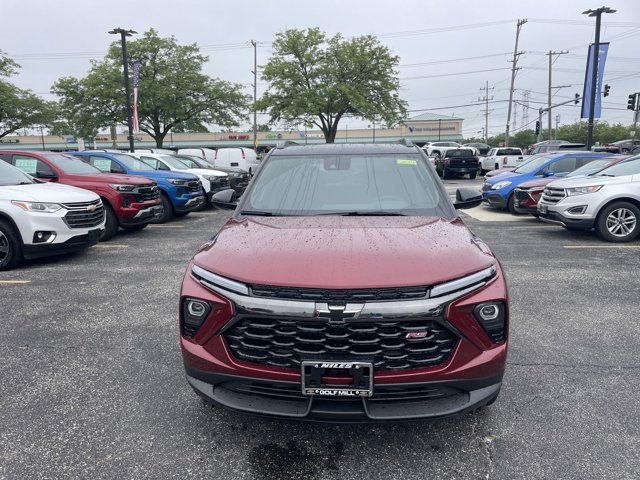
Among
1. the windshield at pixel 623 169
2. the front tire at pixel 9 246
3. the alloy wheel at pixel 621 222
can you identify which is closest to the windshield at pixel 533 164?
the windshield at pixel 623 169

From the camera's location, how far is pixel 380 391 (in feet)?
7.20

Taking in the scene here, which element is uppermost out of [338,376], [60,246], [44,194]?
[44,194]

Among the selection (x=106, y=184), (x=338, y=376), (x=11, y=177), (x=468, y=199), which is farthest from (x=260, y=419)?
(x=106, y=184)

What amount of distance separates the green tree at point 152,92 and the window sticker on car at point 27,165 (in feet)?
85.9

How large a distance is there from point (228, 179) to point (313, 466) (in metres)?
12.6

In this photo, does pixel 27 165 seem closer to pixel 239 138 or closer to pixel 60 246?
pixel 60 246

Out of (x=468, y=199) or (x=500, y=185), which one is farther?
(x=500, y=185)

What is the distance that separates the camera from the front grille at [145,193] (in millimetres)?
9102

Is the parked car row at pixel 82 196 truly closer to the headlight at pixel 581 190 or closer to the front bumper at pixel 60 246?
the front bumper at pixel 60 246

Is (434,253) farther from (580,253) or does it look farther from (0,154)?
(0,154)

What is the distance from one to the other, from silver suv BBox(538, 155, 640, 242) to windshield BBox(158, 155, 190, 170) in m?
10.6

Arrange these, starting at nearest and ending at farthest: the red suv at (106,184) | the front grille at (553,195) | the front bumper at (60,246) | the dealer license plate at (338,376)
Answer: the dealer license plate at (338,376), the front bumper at (60,246), the front grille at (553,195), the red suv at (106,184)

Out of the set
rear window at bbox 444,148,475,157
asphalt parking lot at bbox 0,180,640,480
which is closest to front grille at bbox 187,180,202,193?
asphalt parking lot at bbox 0,180,640,480

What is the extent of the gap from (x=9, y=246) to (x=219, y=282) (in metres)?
5.73
